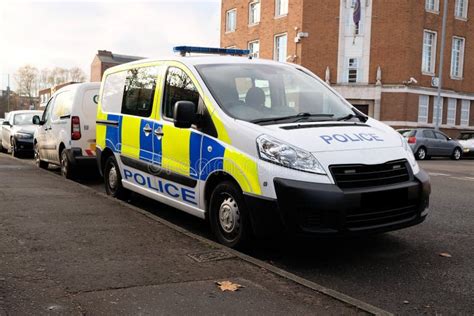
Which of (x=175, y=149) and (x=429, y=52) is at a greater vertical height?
(x=429, y=52)

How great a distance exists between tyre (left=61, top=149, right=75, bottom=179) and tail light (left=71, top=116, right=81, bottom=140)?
0.41m

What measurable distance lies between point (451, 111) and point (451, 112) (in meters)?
0.07

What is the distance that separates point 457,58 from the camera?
35438mm

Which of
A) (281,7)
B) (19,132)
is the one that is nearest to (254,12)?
(281,7)

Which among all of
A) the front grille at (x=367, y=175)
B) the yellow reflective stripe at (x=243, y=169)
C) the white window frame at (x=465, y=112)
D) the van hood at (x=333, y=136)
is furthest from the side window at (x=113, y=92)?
the white window frame at (x=465, y=112)

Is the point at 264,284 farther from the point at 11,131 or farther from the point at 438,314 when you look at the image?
the point at 11,131

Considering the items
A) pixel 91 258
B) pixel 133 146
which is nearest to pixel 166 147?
pixel 133 146

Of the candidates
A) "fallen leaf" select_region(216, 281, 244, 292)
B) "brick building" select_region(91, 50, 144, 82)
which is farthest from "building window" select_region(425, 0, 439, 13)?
"brick building" select_region(91, 50, 144, 82)

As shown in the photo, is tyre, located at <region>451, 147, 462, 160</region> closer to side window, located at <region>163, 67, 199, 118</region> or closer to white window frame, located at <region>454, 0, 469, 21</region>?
white window frame, located at <region>454, 0, 469, 21</region>

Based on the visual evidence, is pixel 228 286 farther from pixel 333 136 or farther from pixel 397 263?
pixel 397 263

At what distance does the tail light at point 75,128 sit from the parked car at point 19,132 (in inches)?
274

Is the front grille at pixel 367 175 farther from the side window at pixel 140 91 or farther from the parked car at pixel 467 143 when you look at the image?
the parked car at pixel 467 143

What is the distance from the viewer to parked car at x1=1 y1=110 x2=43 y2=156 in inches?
627

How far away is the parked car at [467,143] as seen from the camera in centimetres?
2491
